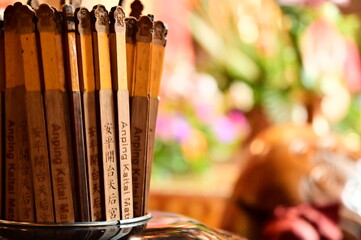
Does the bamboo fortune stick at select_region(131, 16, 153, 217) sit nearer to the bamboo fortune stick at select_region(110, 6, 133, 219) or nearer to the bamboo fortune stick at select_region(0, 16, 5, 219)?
the bamboo fortune stick at select_region(110, 6, 133, 219)

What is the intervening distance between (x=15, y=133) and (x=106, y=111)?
9cm

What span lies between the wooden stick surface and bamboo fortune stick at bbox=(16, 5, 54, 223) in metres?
0.04

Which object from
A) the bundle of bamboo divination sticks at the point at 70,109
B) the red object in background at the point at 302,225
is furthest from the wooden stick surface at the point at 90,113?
the red object in background at the point at 302,225

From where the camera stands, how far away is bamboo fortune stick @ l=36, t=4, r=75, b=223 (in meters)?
0.67

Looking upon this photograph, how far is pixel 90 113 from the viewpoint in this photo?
689mm

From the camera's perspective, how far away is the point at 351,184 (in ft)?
5.62

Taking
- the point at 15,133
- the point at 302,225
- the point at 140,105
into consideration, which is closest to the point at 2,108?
the point at 15,133

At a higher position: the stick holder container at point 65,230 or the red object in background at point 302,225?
the stick holder container at point 65,230

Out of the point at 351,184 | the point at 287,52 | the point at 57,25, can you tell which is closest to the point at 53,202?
the point at 57,25

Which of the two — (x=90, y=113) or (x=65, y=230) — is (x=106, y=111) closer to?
(x=90, y=113)

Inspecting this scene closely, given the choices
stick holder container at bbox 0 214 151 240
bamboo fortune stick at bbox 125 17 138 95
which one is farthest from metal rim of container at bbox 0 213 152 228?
bamboo fortune stick at bbox 125 17 138 95

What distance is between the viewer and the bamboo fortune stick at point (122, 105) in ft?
2.28

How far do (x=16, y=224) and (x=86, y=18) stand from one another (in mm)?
201

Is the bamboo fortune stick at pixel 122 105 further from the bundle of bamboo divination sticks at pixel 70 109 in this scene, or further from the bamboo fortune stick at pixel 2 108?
the bamboo fortune stick at pixel 2 108
